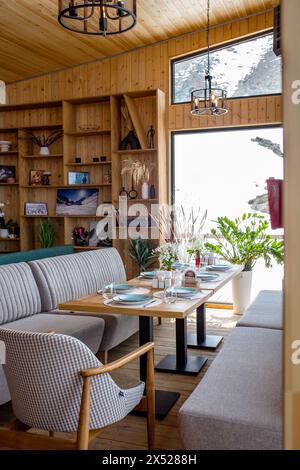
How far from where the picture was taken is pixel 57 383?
1.72 meters

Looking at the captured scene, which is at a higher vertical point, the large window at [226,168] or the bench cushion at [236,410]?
the large window at [226,168]

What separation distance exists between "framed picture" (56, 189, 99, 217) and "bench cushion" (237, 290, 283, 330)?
9.72 ft

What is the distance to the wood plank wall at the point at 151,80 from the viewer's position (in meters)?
5.55

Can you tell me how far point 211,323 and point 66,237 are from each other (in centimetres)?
246

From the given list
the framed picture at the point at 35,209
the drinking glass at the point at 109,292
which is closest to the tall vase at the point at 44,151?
the framed picture at the point at 35,209

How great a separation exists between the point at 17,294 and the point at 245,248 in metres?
2.79

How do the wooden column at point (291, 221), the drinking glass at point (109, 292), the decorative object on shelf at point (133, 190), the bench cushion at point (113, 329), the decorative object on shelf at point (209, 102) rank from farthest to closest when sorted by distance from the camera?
1. the decorative object on shelf at point (133, 190)
2. the decorative object on shelf at point (209, 102)
3. the bench cushion at point (113, 329)
4. the drinking glass at point (109, 292)
5. the wooden column at point (291, 221)

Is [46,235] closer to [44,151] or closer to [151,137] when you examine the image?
[44,151]

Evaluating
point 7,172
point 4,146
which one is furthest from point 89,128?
point 7,172

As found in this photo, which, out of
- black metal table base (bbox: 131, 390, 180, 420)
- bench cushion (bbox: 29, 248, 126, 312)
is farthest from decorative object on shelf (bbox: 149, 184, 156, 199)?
black metal table base (bbox: 131, 390, 180, 420)

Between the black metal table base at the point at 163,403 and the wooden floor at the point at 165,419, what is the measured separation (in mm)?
30

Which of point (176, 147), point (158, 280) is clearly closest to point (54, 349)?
point (158, 280)

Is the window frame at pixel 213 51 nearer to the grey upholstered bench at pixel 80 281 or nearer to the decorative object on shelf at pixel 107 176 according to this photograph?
the decorative object on shelf at pixel 107 176

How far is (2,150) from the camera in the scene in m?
6.62
